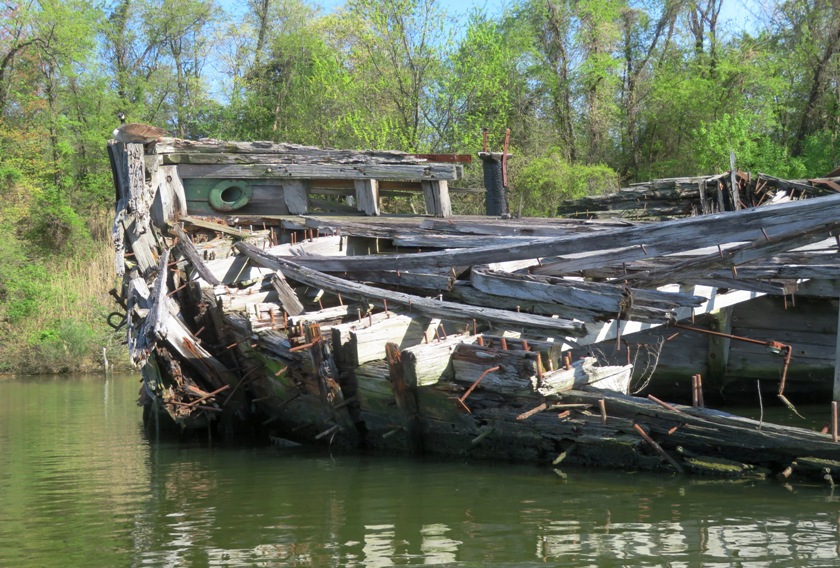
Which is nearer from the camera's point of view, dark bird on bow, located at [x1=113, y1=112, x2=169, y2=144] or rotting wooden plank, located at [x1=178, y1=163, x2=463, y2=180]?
dark bird on bow, located at [x1=113, y1=112, x2=169, y2=144]

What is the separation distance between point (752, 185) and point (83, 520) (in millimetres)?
10856

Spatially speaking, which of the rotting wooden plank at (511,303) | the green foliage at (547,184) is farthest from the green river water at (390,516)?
the green foliage at (547,184)

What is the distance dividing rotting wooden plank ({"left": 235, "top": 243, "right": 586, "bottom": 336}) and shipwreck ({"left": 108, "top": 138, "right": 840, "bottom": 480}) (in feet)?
0.08

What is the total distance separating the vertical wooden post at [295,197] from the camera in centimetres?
1398

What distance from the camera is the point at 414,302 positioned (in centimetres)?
939

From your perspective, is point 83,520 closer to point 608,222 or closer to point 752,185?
point 608,222

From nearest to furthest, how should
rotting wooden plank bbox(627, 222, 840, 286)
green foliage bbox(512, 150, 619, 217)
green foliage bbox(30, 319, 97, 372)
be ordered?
rotting wooden plank bbox(627, 222, 840, 286), green foliage bbox(30, 319, 97, 372), green foliage bbox(512, 150, 619, 217)

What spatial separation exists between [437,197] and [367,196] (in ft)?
3.48

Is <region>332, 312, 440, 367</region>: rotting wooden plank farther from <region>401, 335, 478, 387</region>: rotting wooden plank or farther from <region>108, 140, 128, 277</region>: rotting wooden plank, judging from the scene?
<region>108, 140, 128, 277</region>: rotting wooden plank

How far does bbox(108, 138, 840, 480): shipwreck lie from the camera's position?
786 cm

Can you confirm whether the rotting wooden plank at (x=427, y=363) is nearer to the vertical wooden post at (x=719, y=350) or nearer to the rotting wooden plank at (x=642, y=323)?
the rotting wooden plank at (x=642, y=323)

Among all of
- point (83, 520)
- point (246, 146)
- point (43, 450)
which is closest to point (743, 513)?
point (83, 520)

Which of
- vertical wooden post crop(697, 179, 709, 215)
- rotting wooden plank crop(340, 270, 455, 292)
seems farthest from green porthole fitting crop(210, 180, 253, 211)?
vertical wooden post crop(697, 179, 709, 215)

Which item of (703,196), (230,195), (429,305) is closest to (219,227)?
(230,195)
